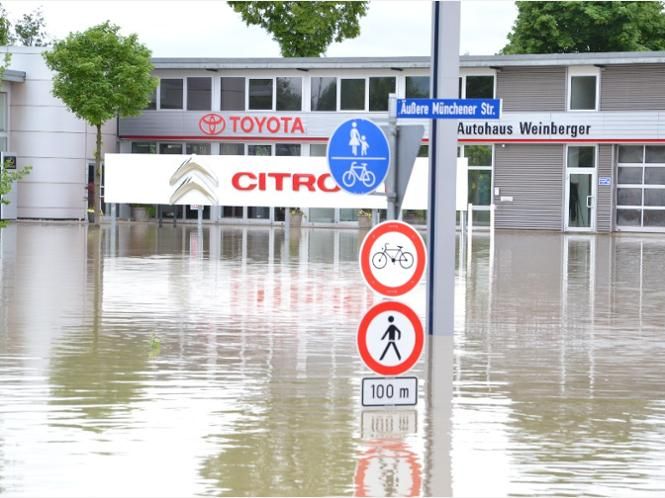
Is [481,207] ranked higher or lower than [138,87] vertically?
lower

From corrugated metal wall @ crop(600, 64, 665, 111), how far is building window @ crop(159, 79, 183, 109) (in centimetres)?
1762

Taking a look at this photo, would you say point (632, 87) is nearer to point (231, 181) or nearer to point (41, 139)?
point (231, 181)

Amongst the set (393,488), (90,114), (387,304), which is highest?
(90,114)

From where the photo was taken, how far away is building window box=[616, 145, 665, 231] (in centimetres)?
4884

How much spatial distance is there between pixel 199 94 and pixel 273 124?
374 centimetres

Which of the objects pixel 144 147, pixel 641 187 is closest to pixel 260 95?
pixel 144 147

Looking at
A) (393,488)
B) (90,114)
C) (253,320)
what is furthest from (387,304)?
(90,114)

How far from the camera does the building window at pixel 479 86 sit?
2030 inches

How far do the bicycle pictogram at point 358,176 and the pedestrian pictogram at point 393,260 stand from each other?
395 mm

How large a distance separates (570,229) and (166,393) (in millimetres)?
41185

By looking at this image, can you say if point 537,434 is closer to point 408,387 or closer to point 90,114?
point 408,387

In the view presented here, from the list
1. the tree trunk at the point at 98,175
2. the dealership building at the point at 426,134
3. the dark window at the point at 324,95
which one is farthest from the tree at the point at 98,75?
the dark window at the point at 324,95

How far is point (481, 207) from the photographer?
168 feet

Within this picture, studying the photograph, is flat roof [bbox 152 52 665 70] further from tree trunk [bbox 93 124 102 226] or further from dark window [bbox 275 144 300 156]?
tree trunk [bbox 93 124 102 226]
